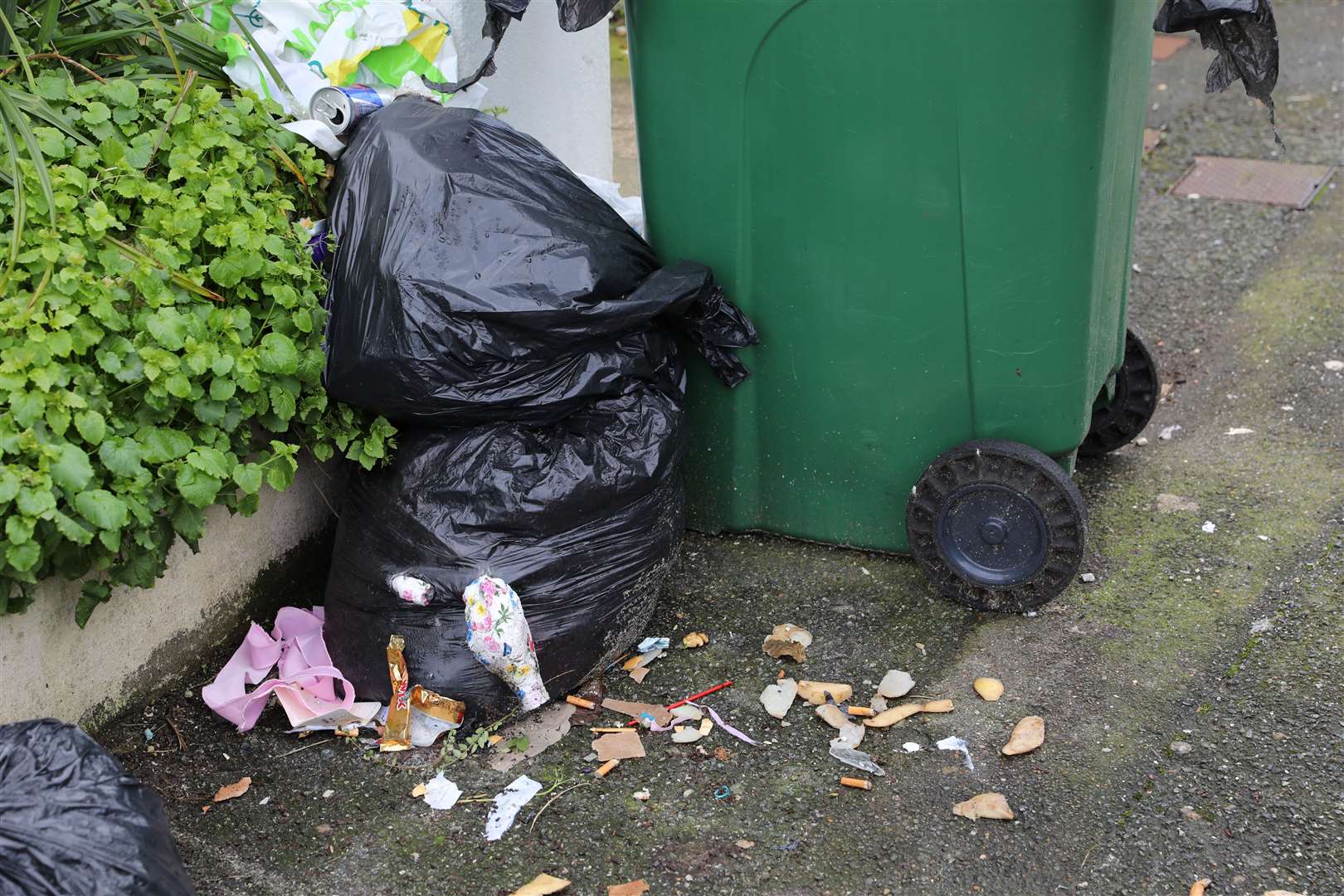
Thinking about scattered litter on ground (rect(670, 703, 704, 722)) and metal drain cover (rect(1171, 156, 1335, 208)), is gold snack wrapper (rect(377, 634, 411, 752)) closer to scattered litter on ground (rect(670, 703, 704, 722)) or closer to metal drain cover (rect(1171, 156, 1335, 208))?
scattered litter on ground (rect(670, 703, 704, 722))

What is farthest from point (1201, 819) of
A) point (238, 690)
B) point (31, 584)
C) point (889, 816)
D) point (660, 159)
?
point (31, 584)

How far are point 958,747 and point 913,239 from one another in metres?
0.96

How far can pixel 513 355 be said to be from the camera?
2.27 metres

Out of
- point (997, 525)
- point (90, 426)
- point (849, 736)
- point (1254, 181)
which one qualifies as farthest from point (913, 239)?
point (1254, 181)

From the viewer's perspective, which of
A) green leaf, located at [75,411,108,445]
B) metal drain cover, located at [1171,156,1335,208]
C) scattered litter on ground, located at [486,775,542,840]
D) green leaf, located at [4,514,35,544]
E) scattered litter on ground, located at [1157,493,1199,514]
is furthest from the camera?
metal drain cover, located at [1171,156,1335,208]

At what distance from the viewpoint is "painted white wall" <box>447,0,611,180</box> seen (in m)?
3.29

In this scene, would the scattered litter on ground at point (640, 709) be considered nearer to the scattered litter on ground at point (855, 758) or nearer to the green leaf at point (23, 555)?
the scattered litter on ground at point (855, 758)

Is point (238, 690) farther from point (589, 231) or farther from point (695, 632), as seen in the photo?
point (589, 231)

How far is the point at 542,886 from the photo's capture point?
6.54 feet

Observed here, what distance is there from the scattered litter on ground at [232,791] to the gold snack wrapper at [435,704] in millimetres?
324

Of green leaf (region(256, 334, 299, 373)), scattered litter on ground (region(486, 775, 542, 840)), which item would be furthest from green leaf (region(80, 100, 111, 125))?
scattered litter on ground (region(486, 775, 542, 840))

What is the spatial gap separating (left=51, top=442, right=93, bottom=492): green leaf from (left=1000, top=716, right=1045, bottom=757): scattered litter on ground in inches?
63.2

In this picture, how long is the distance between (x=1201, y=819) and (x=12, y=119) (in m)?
2.34

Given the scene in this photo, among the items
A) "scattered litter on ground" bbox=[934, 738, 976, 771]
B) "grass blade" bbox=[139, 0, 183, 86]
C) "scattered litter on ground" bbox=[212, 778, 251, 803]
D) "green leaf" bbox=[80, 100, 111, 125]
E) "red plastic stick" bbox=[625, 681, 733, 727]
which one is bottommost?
"scattered litter on ground" bbox=[934, 738, 976, 771]
